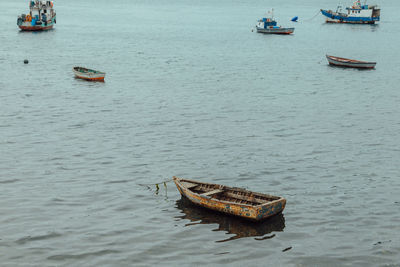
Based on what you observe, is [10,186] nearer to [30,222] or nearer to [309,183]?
[30,222]

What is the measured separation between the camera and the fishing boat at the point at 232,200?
848 inches

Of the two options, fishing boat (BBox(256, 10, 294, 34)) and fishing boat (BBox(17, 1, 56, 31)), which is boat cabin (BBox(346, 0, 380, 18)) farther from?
fishing boat (BBox(17, 1, 56, 31))

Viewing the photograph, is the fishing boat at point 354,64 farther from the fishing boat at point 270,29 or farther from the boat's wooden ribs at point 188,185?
the fishing boat at point 270,29

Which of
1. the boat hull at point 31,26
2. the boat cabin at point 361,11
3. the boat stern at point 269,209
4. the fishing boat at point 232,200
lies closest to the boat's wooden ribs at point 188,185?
the fishing boat at point 232,200

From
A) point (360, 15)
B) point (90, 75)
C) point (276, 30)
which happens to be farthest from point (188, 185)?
point (360, 15)

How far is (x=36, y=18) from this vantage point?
12412 cm

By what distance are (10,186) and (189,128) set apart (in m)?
16.3

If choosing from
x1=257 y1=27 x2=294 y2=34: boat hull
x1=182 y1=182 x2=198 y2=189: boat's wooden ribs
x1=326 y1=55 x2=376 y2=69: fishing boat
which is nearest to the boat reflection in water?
x1=182 y1=182 x2=198 y2=189: boat's wooden ribs

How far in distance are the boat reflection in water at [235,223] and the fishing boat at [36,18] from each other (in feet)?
356

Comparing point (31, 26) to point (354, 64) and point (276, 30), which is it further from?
point (354, 64)

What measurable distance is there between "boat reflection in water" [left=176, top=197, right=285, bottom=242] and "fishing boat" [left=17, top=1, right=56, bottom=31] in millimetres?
108379

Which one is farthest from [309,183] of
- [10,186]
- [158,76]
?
[158,76]

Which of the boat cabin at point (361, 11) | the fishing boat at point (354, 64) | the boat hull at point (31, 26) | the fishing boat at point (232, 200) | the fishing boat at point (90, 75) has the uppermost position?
the boat cabin at point (361, 11)

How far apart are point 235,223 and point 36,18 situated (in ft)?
376
